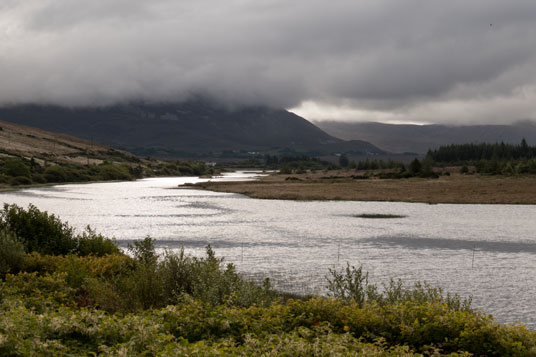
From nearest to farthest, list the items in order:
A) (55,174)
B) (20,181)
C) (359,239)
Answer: (359,239) < (20,181) < (55,174)

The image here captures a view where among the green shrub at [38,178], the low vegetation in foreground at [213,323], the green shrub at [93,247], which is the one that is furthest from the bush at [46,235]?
the green shrub at [38,178]

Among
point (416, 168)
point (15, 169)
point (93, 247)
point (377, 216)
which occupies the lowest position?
point (377, 216)

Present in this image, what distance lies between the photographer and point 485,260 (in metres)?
32.0

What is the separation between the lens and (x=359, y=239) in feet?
136

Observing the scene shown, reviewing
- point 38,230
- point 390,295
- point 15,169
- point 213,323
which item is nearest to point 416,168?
point 15,169

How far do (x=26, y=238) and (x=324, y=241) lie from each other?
23472 mm

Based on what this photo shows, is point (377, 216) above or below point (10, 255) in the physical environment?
below

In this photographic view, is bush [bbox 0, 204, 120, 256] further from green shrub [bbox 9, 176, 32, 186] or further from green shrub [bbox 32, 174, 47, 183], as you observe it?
green shrub [bbox 32, 174, 47, 183]

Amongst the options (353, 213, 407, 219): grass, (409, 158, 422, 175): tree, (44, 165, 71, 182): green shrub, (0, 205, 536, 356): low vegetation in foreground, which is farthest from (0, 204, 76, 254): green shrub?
(44, 165, 71, 182): green shrub

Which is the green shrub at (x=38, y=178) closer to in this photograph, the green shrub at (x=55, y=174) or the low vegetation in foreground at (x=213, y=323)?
the green shrub at (x=55, y=174)

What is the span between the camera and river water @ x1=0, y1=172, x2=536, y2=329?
25.4 m

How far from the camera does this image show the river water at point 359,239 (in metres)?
25.4

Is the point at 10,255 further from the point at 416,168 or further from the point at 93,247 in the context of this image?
the point at 416,168

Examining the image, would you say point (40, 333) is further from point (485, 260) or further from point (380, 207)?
point (380, 207)
